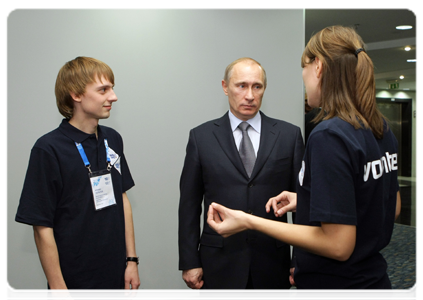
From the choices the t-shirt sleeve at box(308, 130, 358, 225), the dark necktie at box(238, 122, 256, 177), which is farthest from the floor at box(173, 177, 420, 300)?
the t-shirt sleeve at box(308, 130, 358, 225)

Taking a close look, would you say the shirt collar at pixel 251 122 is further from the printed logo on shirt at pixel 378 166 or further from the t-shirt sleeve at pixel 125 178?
the printed logo on shirt at pixel 378 166

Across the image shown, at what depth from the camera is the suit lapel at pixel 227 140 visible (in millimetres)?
1897

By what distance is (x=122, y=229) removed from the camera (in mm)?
1819

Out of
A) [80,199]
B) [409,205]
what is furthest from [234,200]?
[409,205]

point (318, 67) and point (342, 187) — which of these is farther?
point (318, 67)

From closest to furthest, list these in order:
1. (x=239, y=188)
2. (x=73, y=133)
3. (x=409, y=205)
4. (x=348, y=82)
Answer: (x=348, y=82) < (x=73, y=133) < (x=239, y=188) < (x=409, y=205)

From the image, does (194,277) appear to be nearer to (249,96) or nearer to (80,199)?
(80,199)

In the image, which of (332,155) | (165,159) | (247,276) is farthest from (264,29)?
(332,155)

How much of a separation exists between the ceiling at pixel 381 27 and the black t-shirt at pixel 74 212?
4146 mm

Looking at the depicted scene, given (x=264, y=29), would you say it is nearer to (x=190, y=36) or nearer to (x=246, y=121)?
(x=190, y=36)

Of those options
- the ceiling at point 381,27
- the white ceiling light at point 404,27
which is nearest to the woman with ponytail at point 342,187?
the ceiling at point 381,27

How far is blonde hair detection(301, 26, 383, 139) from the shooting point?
1136mm

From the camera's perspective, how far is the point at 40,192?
1.54 metres

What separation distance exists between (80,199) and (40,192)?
166 millimetres
